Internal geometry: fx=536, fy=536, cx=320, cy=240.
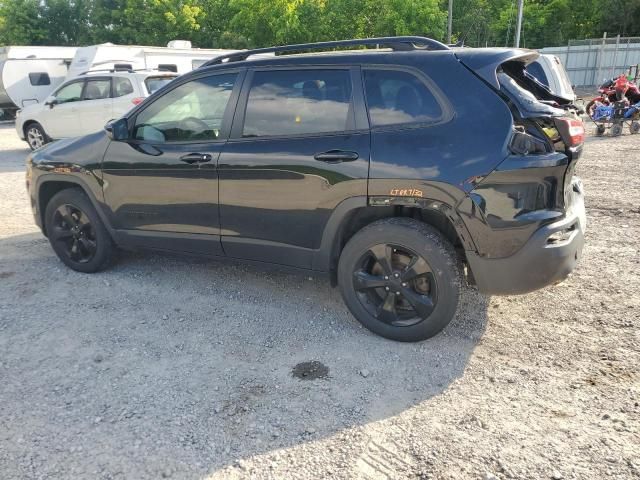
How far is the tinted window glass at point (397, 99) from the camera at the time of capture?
3.27 m

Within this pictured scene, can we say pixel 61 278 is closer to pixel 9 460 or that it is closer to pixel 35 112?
pixel 9 460

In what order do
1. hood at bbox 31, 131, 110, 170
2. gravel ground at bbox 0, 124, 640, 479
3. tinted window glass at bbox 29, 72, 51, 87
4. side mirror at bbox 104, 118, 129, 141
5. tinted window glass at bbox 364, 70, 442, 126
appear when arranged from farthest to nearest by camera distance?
1. tinted window glass at bbox 29, 72, 51, 87
2. hood at bbox 31, 131, 110, 170
3. side mirror at bbox 104, 118, 129, 141
4. tinted window glass at bbox 364, 70, 442, 126
5. gravel ground at bbox 0, 124, 640, 479

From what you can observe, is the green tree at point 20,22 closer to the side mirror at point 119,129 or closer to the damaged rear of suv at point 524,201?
the side mirror at point 119,129

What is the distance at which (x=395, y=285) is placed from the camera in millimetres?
3449

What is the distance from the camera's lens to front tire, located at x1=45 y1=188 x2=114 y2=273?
4.66 m

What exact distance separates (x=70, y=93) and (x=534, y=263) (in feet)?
36.7

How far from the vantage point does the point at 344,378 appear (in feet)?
10.4

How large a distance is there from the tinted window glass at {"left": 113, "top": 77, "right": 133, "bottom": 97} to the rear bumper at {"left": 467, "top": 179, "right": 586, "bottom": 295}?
31.1 feet

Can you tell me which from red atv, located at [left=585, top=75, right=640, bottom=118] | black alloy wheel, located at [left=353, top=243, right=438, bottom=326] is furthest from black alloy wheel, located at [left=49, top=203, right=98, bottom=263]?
red atv, located at [left=585, top=75, right=640, bottom=118]

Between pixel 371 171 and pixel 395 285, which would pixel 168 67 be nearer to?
pixel 371 171

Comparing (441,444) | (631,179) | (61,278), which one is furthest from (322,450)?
(631,179)

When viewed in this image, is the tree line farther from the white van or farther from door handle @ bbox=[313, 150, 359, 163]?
door handle @ bbox=[313, 150, 359, 163]

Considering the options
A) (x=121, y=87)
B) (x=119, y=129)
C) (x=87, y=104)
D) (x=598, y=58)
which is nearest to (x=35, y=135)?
(x=87, y=104)

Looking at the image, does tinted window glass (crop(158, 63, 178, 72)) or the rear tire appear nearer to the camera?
the rear tire
